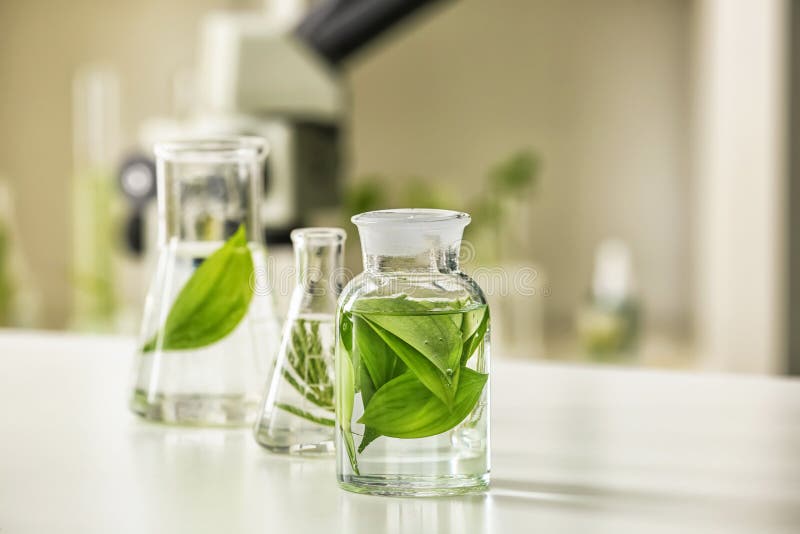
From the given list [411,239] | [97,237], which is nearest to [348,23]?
[411,239]

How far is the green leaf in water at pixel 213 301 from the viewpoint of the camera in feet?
1.44

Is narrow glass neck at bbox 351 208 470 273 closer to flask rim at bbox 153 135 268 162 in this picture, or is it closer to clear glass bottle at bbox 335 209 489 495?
clear glass bottle at bbox 335 209 489 495

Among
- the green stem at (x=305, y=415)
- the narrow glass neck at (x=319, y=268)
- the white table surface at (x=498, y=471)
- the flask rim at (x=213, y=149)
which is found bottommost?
the white table surface at (x=498, y=471)

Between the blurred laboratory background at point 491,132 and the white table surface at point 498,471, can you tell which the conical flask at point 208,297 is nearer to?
the white table surface at point 498,471

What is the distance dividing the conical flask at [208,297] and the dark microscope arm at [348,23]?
0.71m

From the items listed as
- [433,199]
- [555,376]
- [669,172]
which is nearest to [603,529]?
[555,376]

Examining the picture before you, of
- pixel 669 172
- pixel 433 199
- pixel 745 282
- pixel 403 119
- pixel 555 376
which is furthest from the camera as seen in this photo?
pixel 403 119

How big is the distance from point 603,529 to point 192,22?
3.61 meters

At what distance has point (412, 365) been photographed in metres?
0.32

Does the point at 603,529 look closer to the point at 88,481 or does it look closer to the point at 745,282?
the point at 88,481

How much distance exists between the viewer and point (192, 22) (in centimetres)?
365

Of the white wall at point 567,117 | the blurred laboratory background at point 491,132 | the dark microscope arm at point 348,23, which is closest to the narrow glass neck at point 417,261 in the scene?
the dark microscope arm at point 348,23

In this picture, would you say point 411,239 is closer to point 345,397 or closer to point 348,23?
point 345,397

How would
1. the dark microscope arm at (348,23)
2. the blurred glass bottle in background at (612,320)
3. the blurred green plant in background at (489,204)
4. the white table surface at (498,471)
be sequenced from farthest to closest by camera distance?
the blurred green plant in background at (489,204) → the blurred glass bottle in background at (612,320) → the dark microscope arm at (348,23) → the white table surface at (498,471)
